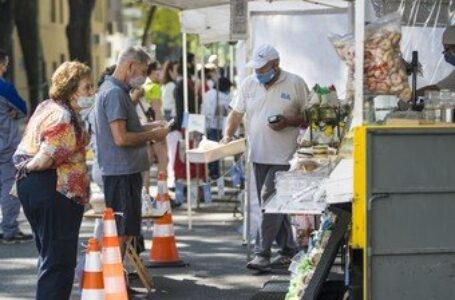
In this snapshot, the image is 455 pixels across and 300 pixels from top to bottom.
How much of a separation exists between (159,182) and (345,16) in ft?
10.4

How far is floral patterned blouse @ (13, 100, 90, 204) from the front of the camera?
7.33 meters

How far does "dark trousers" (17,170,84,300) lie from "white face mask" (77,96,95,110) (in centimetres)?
69

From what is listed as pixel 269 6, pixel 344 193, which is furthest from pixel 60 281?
pixel 269 6

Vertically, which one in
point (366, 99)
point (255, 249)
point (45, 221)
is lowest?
point (255, 249)

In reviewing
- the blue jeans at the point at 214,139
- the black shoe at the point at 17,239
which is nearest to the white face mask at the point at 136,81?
the black shoe at the point at 17,239

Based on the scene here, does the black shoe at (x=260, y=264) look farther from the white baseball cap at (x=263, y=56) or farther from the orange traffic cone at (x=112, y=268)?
the orange traffic cone at (x=112, y=268)

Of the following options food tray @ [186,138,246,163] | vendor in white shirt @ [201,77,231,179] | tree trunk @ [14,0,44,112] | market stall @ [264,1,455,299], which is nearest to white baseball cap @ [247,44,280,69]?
food tray @ [186,138,246,163]

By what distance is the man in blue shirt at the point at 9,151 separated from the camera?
1171 centimetres

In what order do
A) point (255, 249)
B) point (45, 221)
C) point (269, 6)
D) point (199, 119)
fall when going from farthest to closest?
point (199, 119), point (269, 6), point (255, 249), point (45, 221)

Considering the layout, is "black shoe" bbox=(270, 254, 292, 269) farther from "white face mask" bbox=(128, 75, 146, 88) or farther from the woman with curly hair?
the woman with curly hair

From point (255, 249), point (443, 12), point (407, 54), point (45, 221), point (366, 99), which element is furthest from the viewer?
Answer: point (255, 249)

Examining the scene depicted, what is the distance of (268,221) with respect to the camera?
1008 centimetres

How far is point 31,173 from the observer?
736 cm

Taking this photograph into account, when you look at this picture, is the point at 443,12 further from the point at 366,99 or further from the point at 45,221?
the point at 45,221
